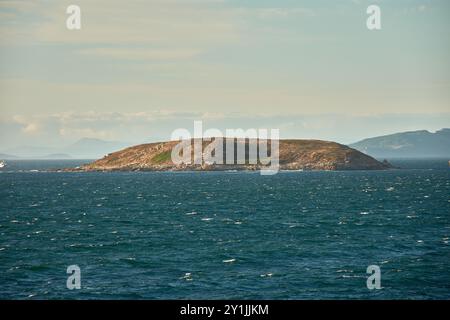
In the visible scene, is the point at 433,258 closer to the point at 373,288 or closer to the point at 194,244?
the point at 373,288

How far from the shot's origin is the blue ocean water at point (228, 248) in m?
50.1

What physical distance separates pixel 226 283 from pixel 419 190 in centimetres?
12316

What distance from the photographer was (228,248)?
6956cm

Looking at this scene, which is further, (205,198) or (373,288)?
(205,198)

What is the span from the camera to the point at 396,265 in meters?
59.5

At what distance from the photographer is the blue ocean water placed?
50094 mm

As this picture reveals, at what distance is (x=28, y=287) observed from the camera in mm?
50719

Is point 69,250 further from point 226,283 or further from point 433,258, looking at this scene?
point 433,258
